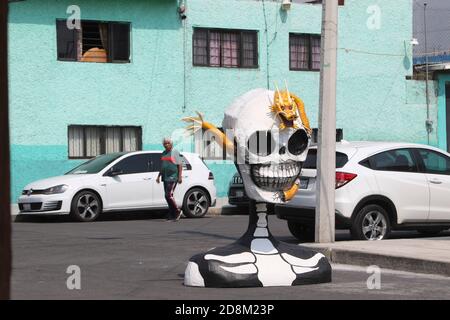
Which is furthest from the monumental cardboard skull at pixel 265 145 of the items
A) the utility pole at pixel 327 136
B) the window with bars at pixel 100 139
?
the window with bars at pixel 100 139

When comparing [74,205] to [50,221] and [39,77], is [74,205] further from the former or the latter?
[39,77]

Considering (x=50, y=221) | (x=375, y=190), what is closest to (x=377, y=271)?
(x=375, y=190)

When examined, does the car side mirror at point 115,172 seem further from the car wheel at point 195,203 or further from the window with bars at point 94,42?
the window with bars at point 94,42

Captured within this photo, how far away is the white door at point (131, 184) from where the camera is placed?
69.1 feet

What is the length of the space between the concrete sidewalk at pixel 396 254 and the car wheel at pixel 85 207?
29.0ft

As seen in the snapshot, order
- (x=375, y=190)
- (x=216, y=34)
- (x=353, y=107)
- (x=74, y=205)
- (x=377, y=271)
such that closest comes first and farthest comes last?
1. (x=377, y=271)
2. (x=375, y=190)
3. (x=74, y=205)
4. (x=216, y=34)
5. (x=353, y=107)

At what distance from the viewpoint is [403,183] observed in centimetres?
1423

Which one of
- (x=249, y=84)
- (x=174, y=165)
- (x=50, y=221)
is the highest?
(x=249, y=84)

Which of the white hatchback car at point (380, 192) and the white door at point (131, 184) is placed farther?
the white door at point (131, 184)

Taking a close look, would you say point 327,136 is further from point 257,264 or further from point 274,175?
point 257,264

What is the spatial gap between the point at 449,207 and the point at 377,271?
4373mm

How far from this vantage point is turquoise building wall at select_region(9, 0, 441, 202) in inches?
1005

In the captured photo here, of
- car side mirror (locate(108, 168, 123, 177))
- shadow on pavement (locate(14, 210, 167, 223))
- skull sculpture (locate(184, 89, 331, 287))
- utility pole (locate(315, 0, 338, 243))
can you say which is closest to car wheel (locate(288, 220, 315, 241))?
utility pole (locate(315, 0, 338, 243))

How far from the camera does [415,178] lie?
1440 cm
